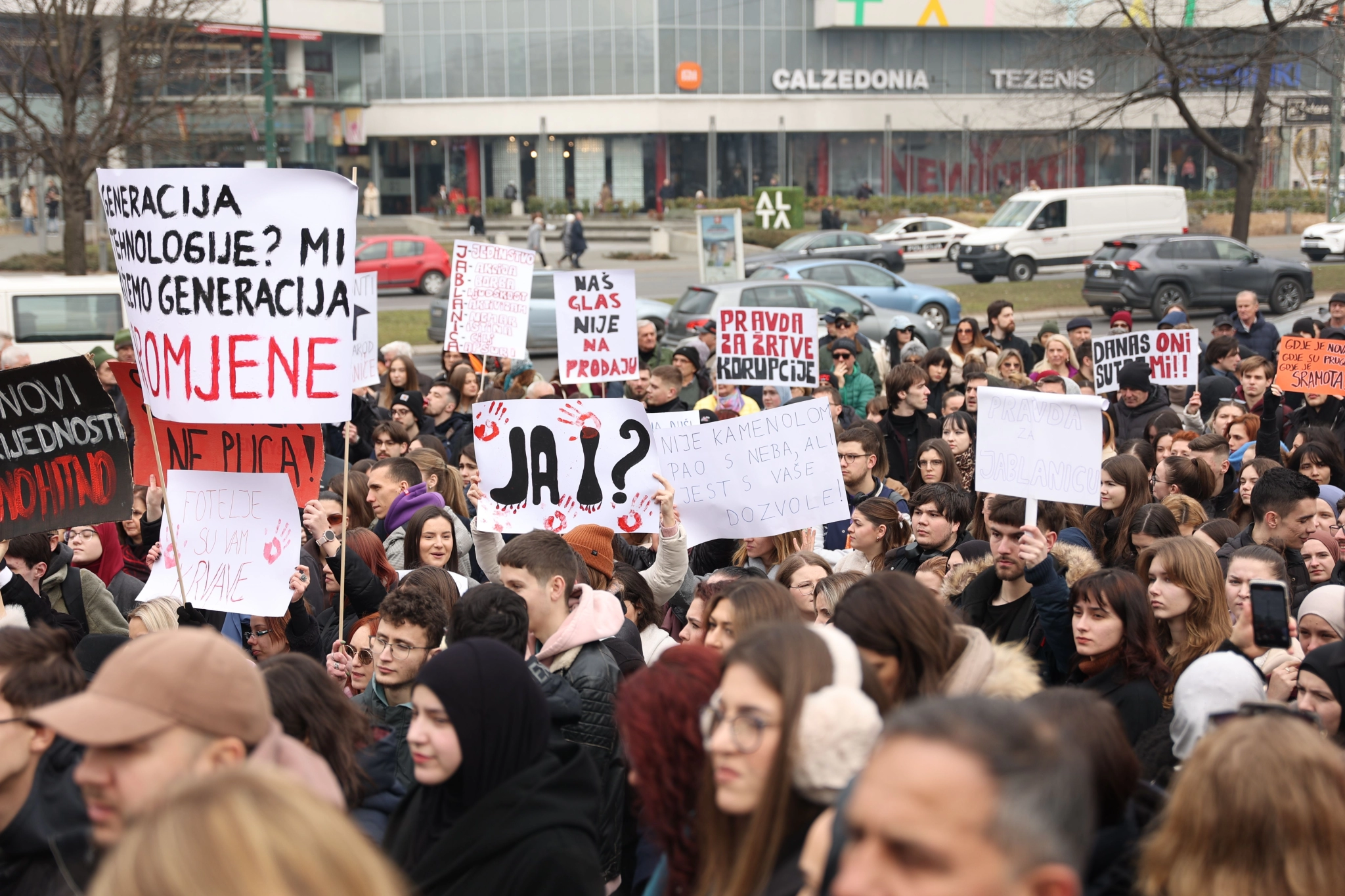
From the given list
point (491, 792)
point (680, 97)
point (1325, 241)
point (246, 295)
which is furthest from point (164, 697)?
point (680, 97)

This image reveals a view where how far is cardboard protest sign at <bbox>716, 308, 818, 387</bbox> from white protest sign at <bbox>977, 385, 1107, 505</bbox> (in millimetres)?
4695

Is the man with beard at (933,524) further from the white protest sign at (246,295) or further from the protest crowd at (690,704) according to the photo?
the white protest sign at (246,295)

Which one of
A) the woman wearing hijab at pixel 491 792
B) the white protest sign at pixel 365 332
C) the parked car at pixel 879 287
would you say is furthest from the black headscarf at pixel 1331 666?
the parked car at pixel 879 287

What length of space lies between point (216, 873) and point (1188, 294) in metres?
27.2

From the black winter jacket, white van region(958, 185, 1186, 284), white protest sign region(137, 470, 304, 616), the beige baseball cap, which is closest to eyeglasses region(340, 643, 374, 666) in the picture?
white protest sign region(137, 470, 304, 616)

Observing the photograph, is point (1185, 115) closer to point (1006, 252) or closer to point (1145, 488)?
point (1006, 252)

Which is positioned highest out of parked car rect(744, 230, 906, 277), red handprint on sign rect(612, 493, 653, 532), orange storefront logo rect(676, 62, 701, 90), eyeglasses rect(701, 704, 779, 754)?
orange storefront logo rect(676, 62, 701, 90)

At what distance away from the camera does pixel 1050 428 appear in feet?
21.6

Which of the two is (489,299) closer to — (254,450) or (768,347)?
(768,347)

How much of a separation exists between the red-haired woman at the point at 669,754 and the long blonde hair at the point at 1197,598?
8.42 feet

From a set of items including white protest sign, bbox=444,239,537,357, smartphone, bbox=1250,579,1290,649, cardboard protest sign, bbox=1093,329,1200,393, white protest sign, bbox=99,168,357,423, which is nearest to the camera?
smartphone, bbox=1250,579,1290,649

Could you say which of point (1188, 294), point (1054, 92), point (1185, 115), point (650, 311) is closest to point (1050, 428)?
point (650, 311)

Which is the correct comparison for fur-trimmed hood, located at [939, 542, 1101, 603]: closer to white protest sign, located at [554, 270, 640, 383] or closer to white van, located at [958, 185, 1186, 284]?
white protest sign, located at [554, 270, 640, 383]

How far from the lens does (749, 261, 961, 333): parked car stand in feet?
80.5
